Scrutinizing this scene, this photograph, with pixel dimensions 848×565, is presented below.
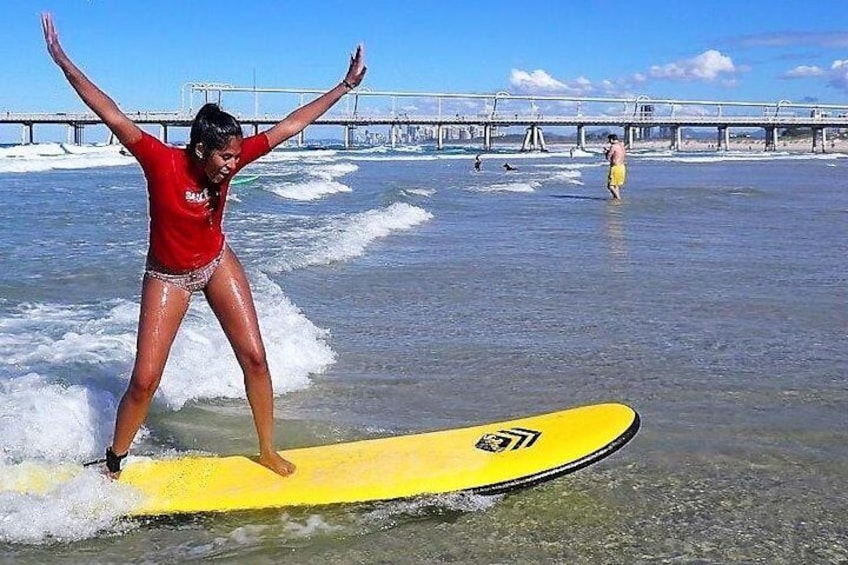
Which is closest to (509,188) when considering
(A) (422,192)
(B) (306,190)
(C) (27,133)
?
(A) (422,192)

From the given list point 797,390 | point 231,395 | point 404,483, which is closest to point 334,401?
point 231,395

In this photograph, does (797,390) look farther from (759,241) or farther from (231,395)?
(759,241)

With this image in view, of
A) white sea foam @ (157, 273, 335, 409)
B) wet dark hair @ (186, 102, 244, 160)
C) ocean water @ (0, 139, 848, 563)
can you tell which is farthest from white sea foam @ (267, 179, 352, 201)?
wet dark hair @ (186, 102, 244, 160)

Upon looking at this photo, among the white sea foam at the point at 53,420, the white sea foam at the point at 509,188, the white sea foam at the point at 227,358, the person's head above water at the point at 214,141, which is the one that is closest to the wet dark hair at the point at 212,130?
the person's head above water at the point at 214,141

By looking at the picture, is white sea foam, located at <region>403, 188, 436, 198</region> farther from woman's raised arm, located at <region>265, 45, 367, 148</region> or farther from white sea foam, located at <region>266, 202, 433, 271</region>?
woman's raised arm, located at <region>265, 45, 367, 148</region>

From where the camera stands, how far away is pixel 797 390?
229 inches

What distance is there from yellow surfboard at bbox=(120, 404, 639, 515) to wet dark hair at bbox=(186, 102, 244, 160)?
4.83 feet

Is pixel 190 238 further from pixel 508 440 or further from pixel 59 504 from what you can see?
pixel 508 440

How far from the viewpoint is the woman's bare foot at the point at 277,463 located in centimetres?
424

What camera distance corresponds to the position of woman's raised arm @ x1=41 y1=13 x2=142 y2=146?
3.63 m

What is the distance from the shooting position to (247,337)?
4.24 metres

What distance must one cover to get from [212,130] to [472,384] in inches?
115

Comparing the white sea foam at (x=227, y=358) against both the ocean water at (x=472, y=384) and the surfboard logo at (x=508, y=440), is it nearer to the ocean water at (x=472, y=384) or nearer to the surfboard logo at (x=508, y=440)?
the ocean water at (x=472, y=384)

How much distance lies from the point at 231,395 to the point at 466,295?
3826 millimetres
